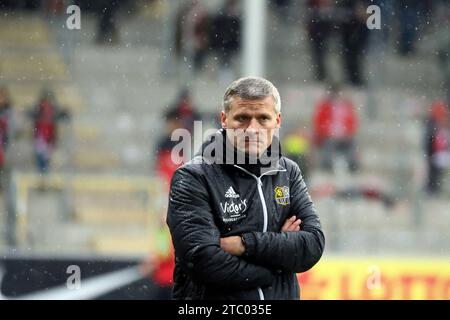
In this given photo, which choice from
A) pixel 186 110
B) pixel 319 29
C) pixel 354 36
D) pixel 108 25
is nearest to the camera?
pixel 186 110

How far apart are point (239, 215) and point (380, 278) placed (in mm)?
5181

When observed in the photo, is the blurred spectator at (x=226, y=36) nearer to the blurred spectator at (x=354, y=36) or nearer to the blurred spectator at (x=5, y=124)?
the blurred spectator at (x=354, y=36)

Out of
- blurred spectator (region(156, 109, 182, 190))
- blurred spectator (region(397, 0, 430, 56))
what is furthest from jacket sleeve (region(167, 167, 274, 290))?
blurred spectator (region(397, 0, 430, 56))

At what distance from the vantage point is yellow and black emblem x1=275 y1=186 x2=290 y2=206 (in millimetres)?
3398

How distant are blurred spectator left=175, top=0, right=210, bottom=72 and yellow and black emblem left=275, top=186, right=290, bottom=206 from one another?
662 centimetres

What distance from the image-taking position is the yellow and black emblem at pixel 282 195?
3.40m

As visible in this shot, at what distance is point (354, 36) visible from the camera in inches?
414

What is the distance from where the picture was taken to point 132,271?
8.05 metres

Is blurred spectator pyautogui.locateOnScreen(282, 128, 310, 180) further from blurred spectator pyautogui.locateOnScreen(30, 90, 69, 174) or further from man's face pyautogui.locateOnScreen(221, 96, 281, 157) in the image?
man's face pyautogui.locateOnScreen(221, 96, 281, 157)

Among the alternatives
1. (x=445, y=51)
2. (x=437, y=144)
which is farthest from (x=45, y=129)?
(x=445, y=51)

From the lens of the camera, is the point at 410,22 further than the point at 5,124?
Yes

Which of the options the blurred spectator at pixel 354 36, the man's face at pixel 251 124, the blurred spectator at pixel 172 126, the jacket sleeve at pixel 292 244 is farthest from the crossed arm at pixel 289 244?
the blurred spectator at pixel 354 36

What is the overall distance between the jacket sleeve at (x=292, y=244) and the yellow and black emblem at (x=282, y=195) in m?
0.05

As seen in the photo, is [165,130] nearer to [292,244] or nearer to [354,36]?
[354,36]
